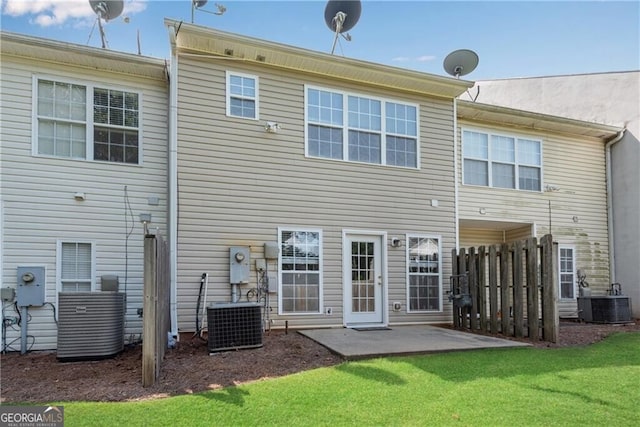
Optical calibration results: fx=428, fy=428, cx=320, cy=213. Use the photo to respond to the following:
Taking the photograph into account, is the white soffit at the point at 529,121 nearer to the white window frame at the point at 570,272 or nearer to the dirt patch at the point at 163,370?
the white window frame at the point at 570,272

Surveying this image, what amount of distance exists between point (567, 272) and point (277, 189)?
7784 millimetres

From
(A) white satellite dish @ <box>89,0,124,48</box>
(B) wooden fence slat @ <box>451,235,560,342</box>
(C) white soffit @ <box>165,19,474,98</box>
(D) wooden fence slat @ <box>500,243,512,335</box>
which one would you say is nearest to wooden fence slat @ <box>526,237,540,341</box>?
(B) wooden fence slat @ <box>451,235,560,342</box>

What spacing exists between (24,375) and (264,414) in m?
3.48

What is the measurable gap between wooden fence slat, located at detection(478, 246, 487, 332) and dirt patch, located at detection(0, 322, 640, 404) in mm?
1262

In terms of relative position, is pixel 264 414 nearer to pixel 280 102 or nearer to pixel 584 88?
pixel 280 102

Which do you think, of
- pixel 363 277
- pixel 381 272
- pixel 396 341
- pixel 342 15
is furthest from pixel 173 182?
pixel 342 15

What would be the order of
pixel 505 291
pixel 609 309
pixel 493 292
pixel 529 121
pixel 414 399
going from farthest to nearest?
pixel 529 121 < pixel 609 309 < pixel 493 292 < pixel 505 291 < pixel 414 399

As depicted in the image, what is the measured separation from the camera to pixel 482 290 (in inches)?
318

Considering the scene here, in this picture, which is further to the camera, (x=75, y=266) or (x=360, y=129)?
(x=360, y=129)

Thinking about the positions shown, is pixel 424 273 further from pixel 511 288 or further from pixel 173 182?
pixel 173 182

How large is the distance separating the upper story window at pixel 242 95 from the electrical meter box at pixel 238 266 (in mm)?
2429

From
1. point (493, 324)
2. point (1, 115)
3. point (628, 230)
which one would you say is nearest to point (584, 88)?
point (628, 230)

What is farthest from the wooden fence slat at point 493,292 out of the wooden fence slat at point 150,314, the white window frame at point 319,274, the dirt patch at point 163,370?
the wooden fence slat at point 150,314

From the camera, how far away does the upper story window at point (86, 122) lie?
702 cm
